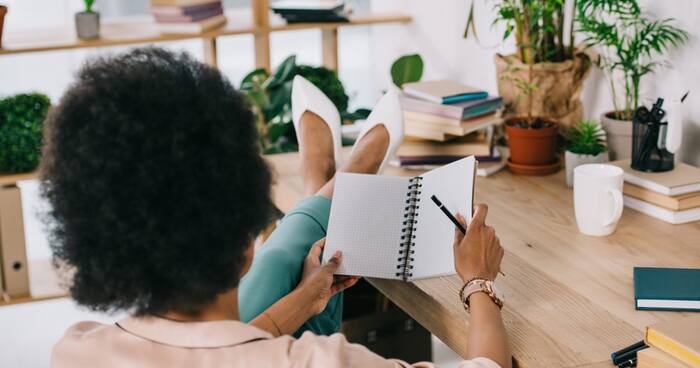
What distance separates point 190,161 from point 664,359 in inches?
23.3

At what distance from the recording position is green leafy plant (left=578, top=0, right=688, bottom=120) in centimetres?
180

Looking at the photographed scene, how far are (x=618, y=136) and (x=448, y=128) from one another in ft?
1.14

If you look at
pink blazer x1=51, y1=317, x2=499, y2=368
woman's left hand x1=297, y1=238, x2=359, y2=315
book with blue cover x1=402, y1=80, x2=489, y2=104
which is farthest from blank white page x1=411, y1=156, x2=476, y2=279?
book with blue cover x1=402, y1=80, x2=489, y2=104

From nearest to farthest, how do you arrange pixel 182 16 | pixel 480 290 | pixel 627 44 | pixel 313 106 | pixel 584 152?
pixel 480 290, pixel 584 152, pixel 627 44, pixel 313 106, pixel 182 16

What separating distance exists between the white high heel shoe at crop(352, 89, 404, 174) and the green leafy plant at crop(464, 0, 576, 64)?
27 centimetres

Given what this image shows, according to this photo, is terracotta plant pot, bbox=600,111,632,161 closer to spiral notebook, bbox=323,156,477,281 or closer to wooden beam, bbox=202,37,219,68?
spiral notebook, bbox=323,156,477,281

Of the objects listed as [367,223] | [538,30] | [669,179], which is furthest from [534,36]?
[367,223]

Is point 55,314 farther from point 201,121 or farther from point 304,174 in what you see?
point 201,121

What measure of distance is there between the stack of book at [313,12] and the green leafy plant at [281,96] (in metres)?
0.18

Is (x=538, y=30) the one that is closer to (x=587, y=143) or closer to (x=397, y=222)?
(x=587, y=143)

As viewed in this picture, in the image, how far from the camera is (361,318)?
2166 mm

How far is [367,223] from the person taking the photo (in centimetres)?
146

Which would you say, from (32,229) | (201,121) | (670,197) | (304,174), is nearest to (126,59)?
(201,121)

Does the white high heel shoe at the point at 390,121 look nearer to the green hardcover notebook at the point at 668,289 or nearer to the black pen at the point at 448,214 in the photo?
the black pen at the point at 448,214
